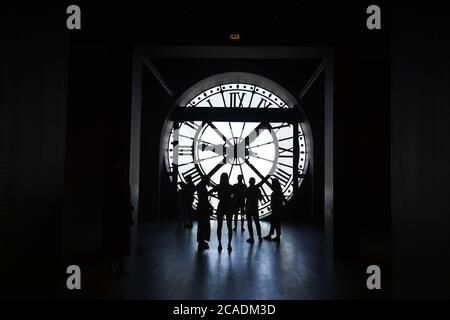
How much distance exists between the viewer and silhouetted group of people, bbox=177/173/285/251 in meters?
5.45

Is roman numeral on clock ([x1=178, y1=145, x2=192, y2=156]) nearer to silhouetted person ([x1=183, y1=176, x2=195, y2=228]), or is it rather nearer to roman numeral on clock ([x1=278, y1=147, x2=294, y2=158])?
silhouetted person ([x1=183, y1=176, x2=195, y2=228])

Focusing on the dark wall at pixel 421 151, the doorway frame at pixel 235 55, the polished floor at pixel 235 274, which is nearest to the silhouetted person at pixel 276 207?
the polished floor at pixel 235 274

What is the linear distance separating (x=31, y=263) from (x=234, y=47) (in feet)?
12.4

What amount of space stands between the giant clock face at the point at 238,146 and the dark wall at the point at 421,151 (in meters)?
7.00

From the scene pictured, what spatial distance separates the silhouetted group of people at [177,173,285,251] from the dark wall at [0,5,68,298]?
2887 millimetres

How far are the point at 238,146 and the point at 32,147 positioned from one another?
24.4 feet

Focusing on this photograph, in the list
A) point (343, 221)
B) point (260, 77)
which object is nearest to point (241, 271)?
point (343, 221)

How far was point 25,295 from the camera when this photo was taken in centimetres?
225

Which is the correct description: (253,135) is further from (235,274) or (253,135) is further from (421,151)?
(421,151)


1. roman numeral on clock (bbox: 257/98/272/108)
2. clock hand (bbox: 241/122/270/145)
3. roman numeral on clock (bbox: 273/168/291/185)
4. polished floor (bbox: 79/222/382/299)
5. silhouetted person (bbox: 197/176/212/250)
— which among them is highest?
roman numeral on clock (bbox: 257/98/272/108)

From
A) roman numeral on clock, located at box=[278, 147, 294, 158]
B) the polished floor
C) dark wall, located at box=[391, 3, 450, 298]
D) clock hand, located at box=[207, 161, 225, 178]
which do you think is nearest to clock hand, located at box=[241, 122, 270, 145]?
roman numeral on clock, located at box=[278, 147, 294, 158]

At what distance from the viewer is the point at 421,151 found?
225 centimetres

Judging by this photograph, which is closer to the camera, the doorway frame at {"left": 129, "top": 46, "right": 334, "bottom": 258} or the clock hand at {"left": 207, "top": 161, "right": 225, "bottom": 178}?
the doorway frame at {"left": 129, "top": 46, "right": 334, "bottom": 258}

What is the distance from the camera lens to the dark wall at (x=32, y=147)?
2.11m
